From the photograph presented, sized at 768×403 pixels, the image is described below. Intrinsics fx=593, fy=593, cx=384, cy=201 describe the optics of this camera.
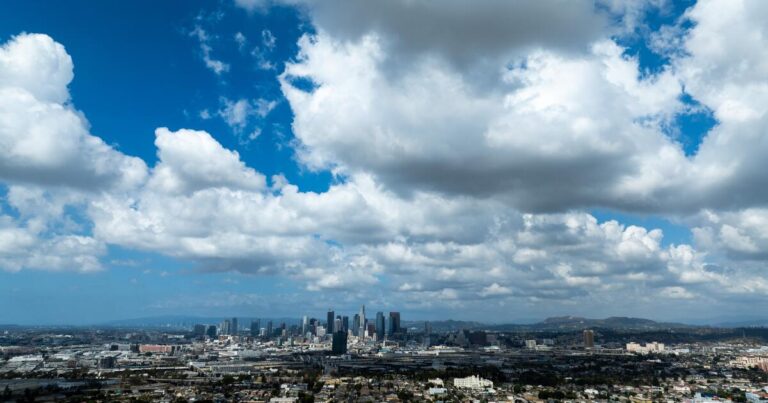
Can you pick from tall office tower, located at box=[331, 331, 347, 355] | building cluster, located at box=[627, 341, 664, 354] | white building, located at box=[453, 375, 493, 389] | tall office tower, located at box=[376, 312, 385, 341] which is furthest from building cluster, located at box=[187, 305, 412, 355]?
white building, located at box=[453, 375, 493, 389]

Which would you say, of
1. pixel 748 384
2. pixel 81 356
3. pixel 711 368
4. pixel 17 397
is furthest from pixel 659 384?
pixel 81 356

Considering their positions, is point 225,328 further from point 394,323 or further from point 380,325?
point 394,323

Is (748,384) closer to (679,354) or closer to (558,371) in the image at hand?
(558,371)

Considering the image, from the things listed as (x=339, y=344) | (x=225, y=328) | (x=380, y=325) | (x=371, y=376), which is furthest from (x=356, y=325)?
(x=371, y=376)

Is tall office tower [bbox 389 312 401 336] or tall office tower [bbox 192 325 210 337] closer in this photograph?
tall office tower [bbox 192 325 210 337]

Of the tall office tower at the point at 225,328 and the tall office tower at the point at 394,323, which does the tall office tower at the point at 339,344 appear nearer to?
the tall office tower at the point at 394,323

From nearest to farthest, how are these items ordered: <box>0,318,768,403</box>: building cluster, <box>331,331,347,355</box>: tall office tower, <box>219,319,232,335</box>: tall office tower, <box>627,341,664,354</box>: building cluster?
<box>0,318,768,403</box>: building cluster, <box>331,331,347,355</box>: tall office tower, <box>627,341,664,354</box>: building cluster, <box>219,319,232,335</box>: tall office tower

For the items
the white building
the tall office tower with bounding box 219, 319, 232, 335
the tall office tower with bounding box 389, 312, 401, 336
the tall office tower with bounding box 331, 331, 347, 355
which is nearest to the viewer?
the white building

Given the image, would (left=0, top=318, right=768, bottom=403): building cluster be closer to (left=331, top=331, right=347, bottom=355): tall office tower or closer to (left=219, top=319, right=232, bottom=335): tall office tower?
(left=331, top=331, right=347, bottom=355): tall office tower

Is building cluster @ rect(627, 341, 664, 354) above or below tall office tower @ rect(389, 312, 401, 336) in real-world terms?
below
